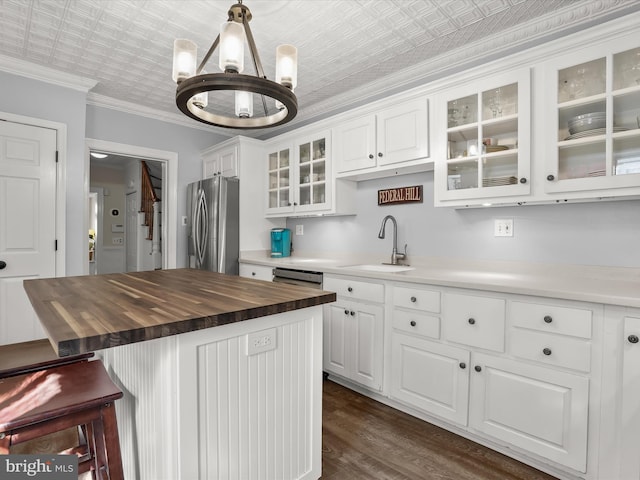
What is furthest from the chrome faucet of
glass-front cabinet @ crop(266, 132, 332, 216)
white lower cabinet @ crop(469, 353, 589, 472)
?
white lower cabinet @ crop(469, 353, 589, 472)

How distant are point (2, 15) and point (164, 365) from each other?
8.75 feet

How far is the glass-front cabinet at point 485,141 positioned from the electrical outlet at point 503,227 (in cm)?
29

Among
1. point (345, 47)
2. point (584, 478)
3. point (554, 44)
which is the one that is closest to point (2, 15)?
point (345, 47)

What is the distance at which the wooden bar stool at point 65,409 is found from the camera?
3.34 feet

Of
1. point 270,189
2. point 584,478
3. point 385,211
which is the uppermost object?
point 270,189

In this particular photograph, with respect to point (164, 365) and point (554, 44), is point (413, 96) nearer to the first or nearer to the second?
point (554, 44)

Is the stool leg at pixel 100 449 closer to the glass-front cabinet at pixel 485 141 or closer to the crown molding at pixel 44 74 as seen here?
the glass-front cabinet at pixel 485 141

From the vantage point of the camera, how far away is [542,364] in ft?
5.38

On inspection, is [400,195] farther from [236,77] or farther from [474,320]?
[236,77]

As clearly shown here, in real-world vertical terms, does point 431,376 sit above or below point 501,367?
below

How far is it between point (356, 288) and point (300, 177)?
1.47m

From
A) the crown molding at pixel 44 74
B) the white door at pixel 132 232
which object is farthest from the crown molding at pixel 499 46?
the white door at pixel 132 232

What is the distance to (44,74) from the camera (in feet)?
9.56

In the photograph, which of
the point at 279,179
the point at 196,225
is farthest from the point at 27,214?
the point at 279,179
